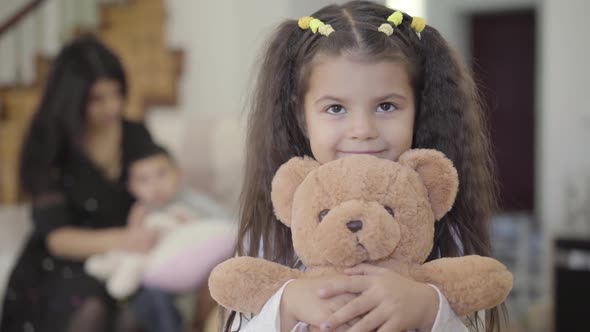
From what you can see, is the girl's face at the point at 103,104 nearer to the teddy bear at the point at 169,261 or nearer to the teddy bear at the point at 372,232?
the teddy bear at the point at 169,261

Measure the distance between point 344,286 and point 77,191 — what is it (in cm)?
138

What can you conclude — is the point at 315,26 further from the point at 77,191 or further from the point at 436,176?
the point at 77,191

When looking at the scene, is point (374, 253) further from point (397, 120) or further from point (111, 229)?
point (111, 229)

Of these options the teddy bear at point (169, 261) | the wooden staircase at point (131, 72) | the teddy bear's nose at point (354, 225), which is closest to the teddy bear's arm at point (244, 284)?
the teddy bear's nose at point (354, 225)

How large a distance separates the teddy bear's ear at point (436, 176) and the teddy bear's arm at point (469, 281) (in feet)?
0.19

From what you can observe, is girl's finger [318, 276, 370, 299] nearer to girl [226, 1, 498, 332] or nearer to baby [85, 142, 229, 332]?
girl [226, 1, 498, 332]

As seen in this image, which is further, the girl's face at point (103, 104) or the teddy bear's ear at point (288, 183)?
the girl's face at point (103, 104)

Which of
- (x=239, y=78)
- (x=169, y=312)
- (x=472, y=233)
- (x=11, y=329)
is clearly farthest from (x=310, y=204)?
(x=239, y=78)

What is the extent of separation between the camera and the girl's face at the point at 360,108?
2.33 ft

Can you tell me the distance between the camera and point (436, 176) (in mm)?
698

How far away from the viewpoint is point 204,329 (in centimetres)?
191

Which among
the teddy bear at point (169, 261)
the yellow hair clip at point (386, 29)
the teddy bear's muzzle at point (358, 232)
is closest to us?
the teddy bear's muzzle at point (358, 232)

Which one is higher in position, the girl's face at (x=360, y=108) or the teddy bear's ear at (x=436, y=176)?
the girl's face at (x=360, y=108)

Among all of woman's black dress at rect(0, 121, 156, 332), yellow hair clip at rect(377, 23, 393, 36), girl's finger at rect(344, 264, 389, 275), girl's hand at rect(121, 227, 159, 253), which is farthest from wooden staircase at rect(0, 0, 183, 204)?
girl's finger at rect(344, 264, 389, 275)
